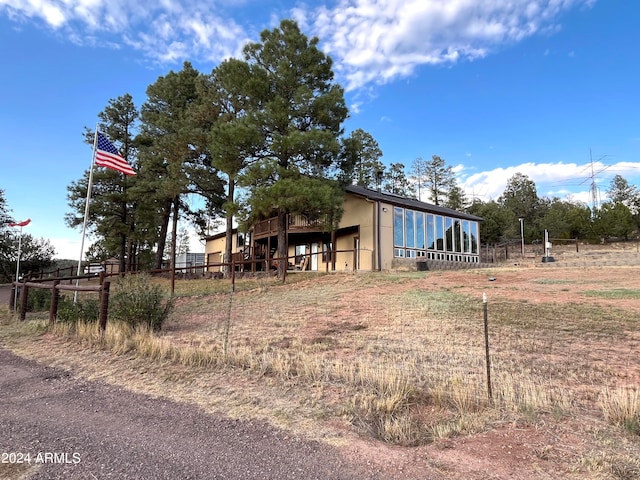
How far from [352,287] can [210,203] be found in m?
15.9

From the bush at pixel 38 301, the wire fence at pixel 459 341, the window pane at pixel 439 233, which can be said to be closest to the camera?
the wire fence at pixel 459 341

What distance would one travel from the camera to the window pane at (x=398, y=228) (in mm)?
21047

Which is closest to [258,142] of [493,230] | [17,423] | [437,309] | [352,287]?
[352,287]

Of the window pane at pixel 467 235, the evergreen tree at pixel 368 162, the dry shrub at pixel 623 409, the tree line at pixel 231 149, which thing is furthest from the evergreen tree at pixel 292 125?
the evergreen tree at pixel 368 162

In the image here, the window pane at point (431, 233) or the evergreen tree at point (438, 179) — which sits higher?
the evergreen tree at point (438, 179)

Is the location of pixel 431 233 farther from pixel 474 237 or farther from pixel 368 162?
pixel 368 162

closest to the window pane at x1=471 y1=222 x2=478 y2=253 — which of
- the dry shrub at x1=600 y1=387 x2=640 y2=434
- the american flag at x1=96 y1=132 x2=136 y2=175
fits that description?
the american flag at x1=96 y1=132 x2=136 y2=175

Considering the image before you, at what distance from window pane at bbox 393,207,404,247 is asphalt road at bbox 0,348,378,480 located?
707 inches

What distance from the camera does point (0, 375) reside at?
16.8 feet

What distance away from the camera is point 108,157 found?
38.4 feet

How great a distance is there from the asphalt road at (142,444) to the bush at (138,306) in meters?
3.10

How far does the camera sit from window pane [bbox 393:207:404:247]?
2105 centimetres

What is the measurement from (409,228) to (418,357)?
679 inches

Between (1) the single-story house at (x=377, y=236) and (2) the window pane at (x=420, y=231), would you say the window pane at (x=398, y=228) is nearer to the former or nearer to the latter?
(1) the single-story house at (x=377, y=236)
